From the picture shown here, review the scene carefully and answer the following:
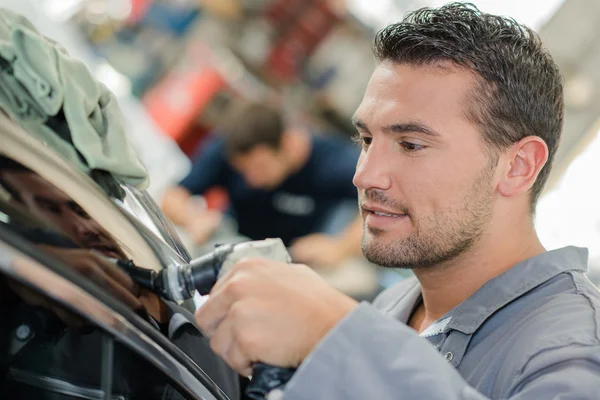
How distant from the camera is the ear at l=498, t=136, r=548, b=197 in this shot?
1038 mm

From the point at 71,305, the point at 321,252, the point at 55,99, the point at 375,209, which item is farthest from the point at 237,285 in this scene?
the point at 321,252

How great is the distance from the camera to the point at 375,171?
3.14ft

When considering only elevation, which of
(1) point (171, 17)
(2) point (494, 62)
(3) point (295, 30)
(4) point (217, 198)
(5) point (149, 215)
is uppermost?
(2) point (494, 62)

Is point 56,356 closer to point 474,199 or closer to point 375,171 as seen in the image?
point 375,171

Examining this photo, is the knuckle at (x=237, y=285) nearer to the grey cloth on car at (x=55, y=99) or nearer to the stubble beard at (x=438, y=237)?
the grey cloth on car at (x=55, y=99)

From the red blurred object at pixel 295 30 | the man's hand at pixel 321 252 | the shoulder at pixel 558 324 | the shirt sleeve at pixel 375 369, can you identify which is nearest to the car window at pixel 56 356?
the shirt sleeve at pixel 375 369

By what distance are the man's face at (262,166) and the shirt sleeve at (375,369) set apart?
2.11 m

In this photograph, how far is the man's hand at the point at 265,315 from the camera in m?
0.65

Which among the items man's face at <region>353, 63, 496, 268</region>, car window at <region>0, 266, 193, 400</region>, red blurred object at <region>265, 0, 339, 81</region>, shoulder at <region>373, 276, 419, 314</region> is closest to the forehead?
man's face at <region>353, 63, 496, 268</region>

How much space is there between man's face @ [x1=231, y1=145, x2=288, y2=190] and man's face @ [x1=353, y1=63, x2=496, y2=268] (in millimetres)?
1758

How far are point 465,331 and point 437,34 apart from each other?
421mm

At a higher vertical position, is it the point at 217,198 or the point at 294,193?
the point at 294,193

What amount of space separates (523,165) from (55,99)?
66cm

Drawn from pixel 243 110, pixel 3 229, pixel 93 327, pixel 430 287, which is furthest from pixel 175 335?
pixel 243 110
